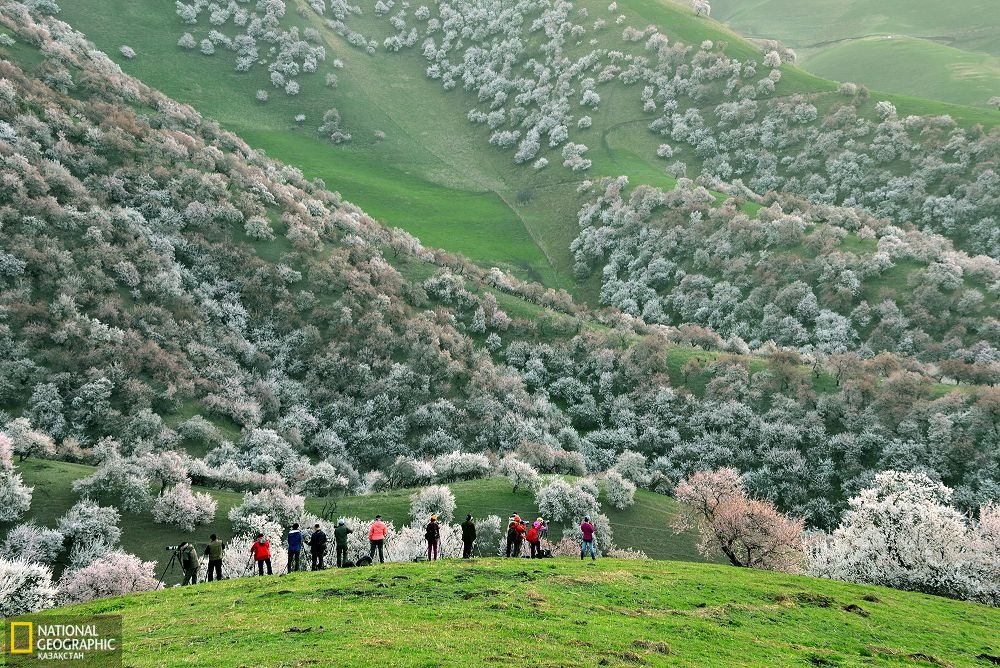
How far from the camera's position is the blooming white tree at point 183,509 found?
42.6 meters

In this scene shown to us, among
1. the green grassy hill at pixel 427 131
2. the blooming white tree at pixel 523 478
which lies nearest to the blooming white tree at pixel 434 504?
the blooming white tree at pixel 523 478

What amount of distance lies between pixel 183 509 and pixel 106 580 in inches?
389

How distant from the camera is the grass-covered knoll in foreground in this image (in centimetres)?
1950

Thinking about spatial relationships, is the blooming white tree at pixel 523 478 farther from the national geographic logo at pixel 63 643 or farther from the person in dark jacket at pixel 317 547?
the national geographic logo at pixel 63 643

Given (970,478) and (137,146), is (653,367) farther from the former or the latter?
(137,146)

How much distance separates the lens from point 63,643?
64.8 feet

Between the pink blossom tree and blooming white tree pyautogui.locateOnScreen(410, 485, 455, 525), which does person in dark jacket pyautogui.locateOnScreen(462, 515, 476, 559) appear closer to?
blooming white tree pyautogui.locateOnScreen(410, 485, 455, 525)

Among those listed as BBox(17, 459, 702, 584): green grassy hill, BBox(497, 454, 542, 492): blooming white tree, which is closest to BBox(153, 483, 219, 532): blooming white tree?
BBox(17, 459, 702, 584): green grassy hill

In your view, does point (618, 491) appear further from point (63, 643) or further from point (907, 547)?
point (63, 643)

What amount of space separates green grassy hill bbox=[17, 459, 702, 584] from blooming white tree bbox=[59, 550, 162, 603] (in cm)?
342

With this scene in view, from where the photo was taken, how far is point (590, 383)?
8500 centimetres

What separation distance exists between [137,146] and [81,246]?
1013 inches

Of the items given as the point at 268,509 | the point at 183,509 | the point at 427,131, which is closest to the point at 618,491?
the point at 268,509

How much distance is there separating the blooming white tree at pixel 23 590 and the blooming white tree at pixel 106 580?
2516mm
